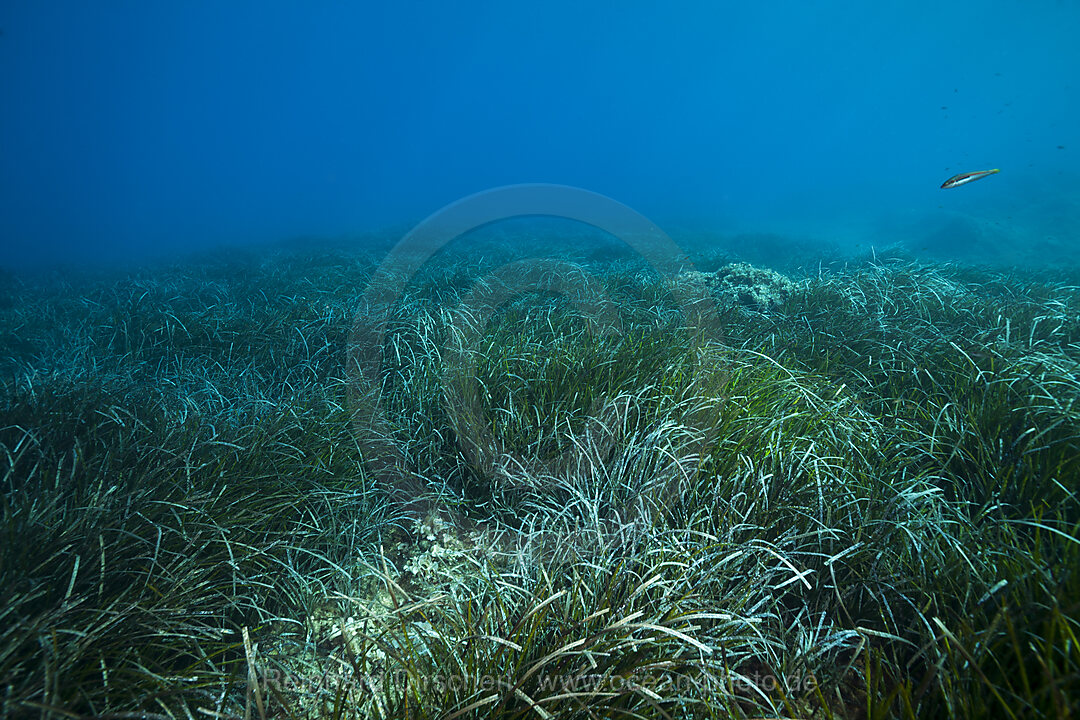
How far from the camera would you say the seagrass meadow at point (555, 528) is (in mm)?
1213

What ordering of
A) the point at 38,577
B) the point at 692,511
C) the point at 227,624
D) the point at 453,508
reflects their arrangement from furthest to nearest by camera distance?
1. the point at 453,508
2. the point at 692,511
3. the point at 227,624
4. the point at 38,577

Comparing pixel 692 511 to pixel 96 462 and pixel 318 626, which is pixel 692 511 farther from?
pixel 96 462

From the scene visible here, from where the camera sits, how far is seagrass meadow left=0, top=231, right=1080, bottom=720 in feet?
3.98

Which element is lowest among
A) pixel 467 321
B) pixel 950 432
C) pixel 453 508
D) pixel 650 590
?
pixel 453 508

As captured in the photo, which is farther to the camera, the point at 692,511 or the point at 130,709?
the point at 692,511

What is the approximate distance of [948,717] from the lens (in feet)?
3.53

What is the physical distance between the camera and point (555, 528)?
2.00 m

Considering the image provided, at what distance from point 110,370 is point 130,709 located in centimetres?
410

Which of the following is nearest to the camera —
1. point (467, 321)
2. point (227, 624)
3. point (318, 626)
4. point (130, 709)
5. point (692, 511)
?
point (130, 709)

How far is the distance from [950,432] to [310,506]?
3.38 metres

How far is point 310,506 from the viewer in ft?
7.44

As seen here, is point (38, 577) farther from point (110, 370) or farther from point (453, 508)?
point (110, 370)

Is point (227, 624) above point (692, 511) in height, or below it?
below

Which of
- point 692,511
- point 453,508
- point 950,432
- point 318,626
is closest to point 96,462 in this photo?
point 318,626
